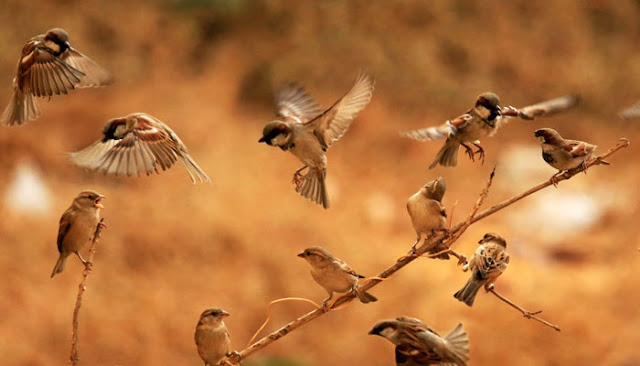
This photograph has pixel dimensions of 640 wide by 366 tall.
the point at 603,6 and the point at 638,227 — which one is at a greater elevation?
the point at 603,6

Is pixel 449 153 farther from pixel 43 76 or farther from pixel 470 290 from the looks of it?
pixel 43 76

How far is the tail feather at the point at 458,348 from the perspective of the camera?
1.89 metres

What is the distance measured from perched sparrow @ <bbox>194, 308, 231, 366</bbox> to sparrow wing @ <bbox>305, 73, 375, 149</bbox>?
24.4 inches

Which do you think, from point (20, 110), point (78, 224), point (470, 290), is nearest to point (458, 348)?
point (470, 290)

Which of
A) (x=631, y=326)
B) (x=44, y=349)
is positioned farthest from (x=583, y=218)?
(x=44, y=349)

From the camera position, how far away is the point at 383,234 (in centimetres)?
650

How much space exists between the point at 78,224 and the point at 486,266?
3.69 feet

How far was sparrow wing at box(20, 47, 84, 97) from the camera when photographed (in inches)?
81.4

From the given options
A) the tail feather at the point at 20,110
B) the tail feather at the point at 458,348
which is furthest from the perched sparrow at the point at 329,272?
the tail feather at the point at 20,110

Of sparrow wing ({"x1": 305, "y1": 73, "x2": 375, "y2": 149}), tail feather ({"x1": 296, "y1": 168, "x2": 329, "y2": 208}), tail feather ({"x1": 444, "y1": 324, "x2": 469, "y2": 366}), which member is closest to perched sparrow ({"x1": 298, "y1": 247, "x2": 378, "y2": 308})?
tail feather ({"x1": 296, "y1": 168, "x2": 329, "y2": 208})

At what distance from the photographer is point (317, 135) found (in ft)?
7.47

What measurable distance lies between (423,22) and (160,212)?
297cm

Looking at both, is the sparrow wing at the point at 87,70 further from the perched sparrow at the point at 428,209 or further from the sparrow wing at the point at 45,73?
the perched sparrow at the point at 428,209

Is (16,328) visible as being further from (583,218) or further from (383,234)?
(583,218)
